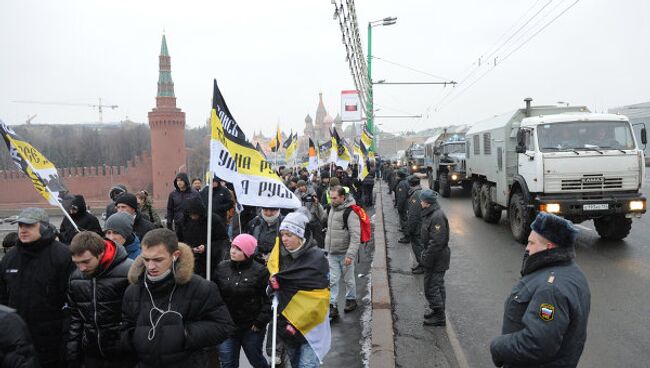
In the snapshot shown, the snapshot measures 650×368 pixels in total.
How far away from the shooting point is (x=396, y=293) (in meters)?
7.25

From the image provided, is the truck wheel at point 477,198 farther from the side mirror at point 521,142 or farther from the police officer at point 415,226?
the police officer at point 415,226

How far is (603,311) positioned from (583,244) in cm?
443

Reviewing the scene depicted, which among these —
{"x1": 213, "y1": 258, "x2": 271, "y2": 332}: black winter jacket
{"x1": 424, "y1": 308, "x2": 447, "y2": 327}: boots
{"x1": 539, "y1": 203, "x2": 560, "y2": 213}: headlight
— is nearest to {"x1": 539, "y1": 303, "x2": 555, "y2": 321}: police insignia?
{"x1": 213, "y1": 258, "x2": 271, "y2": 332}: black winter jacket

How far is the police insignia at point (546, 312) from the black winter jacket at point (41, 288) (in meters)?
3.31

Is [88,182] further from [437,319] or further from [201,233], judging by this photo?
[437,319]

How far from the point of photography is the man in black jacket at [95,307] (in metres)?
3.16

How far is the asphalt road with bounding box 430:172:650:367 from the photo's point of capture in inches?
200

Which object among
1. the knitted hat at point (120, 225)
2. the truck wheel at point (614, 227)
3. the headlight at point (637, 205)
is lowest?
the truck wheel at point (614, 227)

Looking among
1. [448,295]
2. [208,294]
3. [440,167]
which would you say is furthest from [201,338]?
[440,167]

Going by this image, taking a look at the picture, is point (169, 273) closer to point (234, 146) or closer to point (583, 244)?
point (234, 146)

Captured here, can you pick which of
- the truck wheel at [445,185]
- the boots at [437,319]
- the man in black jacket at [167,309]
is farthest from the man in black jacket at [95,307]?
the truck wheel at [445,185]

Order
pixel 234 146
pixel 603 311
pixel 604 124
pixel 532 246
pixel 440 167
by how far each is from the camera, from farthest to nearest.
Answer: pixel 440 167
pixel 604 124
pixel 603 311
pixel 234 146
pixel 532 246

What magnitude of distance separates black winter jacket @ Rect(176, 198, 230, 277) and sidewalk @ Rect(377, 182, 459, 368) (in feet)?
7.54

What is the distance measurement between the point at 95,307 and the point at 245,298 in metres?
1.13
